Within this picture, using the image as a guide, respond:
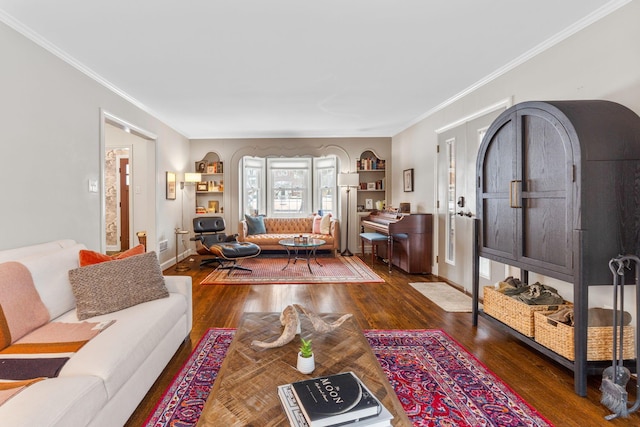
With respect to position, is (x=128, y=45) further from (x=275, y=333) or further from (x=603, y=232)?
(x=603, y=232)

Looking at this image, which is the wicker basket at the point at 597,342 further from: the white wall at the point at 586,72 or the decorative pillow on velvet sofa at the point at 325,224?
the decorative pillow on velvet sofa at the point at 325,224

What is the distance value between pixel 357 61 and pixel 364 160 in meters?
3.67

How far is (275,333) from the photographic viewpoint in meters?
1.86

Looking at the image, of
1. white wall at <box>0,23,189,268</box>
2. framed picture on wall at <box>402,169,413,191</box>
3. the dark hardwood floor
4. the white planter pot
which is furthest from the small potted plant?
framed picture on wall at <box>402,169,413,191</box>

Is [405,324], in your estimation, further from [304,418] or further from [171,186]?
[171,186]

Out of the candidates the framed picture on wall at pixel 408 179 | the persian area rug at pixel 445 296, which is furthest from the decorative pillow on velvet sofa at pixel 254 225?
the persian area rug at pixel 445 296

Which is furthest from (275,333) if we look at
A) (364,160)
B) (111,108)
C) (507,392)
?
(364,160)

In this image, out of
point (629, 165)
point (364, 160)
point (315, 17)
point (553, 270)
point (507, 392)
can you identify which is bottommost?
point (507, 392)

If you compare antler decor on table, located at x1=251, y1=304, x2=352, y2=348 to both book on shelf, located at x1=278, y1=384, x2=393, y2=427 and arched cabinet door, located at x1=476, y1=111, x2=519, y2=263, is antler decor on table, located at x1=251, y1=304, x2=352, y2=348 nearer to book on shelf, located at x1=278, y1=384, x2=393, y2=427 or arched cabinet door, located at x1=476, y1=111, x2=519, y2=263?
book on shelf, located at x1=278, y1=384, x2=393, y2=427

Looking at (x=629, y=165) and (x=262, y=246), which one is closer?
(x=629, y=165)

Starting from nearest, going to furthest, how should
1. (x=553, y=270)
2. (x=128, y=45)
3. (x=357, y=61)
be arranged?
(x=553, y=270), (x=128, y=45), (x=357, y=61)

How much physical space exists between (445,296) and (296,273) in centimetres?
220

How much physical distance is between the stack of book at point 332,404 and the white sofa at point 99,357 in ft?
2.58

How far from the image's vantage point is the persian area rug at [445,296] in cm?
345
